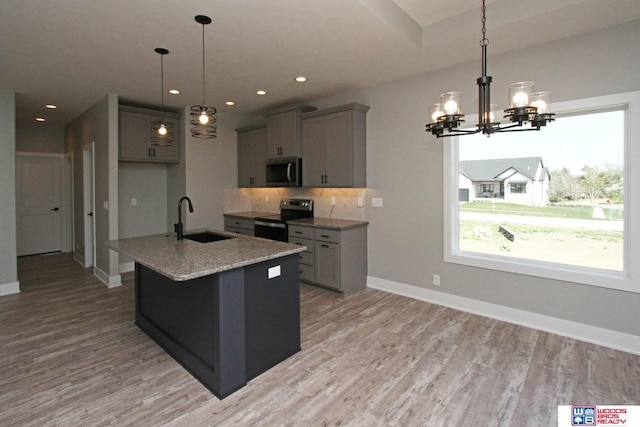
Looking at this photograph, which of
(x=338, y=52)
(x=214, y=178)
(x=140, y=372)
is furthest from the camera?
(x=214, y=178)

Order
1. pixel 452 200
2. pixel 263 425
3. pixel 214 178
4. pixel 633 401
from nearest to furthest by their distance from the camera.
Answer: pixel 263 425 < pixel 633 401 < pixel 452 200 < pixel 214 178

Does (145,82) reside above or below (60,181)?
above

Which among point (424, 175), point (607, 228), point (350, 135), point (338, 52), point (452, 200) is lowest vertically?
point (607, 228)

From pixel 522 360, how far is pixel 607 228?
57.9 inches

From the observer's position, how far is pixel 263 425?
1.96 meters

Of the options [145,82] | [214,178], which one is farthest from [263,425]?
[214,178]

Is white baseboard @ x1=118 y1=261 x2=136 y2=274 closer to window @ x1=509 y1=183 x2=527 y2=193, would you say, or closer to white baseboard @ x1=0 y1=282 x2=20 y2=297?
white baseboard @ x1=0 y1=282 x2=20 y2=297

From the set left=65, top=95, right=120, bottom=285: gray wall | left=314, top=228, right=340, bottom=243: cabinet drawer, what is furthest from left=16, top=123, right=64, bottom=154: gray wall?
left=314, top=228, right=340, bottom=243: cabinet drawer

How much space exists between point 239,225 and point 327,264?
2.09m

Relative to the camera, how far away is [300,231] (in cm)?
462

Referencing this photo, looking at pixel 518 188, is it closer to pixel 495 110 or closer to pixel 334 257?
pixel 495 110

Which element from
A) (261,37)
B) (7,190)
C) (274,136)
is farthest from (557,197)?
(7,190)

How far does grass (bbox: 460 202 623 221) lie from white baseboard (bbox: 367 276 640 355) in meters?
1.00

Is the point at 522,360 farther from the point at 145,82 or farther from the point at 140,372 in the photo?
the point at 145,82
